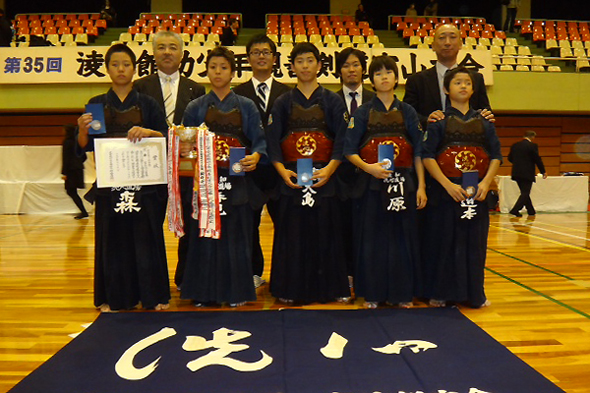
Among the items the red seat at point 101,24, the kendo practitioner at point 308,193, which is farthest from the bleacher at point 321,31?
the kendo practitioner at point 308,193

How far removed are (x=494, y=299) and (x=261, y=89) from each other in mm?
2257

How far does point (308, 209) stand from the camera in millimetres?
3281

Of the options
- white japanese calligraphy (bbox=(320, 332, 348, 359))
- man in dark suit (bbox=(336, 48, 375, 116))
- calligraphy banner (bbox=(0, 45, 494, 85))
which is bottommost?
white japanese calligraphy (bbox=(320, 332, 348, 359))

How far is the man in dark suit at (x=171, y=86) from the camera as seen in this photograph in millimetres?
3316

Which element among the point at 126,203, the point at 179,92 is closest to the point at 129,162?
the point at 126,203

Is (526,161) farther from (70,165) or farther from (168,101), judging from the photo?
(70,165)

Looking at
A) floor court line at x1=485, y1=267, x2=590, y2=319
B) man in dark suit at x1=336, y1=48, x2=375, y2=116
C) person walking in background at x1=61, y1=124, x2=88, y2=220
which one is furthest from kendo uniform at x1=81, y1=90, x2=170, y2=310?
person walking in background at x1=61, y1=124, x2=88, y2=220

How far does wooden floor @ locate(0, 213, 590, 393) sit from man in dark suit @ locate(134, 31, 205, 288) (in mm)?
676

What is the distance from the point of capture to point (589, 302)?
3.46 m

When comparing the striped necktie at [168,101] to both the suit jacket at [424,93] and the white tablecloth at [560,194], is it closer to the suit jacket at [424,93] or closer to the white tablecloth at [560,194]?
Answer: the suit jacket at [424,93]

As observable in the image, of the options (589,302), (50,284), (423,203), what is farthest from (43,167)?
(589,302)

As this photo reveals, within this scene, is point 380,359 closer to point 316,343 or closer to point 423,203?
point 316,343

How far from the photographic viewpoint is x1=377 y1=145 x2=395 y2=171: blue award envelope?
9.76 feet

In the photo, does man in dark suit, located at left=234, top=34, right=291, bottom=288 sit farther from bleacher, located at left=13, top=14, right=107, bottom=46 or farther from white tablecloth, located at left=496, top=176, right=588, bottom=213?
bleacher, located at left=13, top=14, right=107, bottom=46
